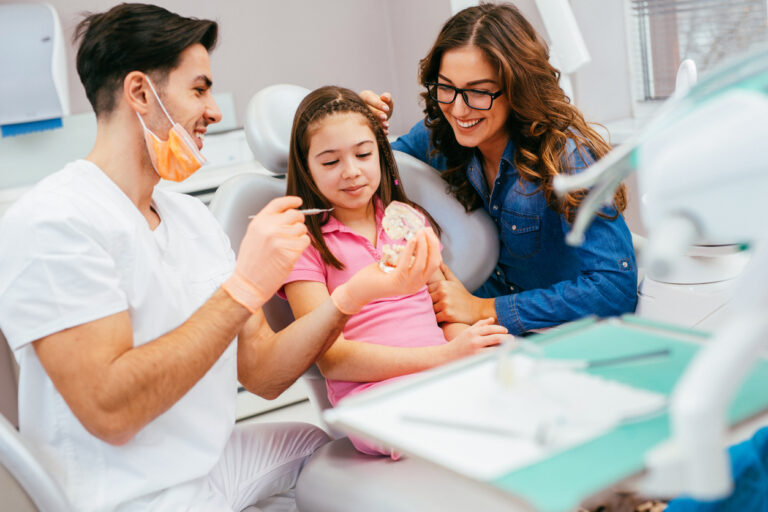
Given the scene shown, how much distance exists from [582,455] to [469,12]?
1.24 metres

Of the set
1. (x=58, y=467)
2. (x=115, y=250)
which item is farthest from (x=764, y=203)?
(x=58, y=467)

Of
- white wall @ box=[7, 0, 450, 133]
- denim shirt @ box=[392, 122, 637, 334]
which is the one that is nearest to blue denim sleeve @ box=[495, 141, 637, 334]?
denim shirt @ box=[392, 122, 637, 334]

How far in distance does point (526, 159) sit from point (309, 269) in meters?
0.51

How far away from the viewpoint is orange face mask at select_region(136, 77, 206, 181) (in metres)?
1.27

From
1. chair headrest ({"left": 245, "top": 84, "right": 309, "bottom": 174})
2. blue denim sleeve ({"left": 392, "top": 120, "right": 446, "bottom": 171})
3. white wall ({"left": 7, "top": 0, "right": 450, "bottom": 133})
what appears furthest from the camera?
white wall ({"left": 7, "top": 0, "right": 450, "bottom": 133})

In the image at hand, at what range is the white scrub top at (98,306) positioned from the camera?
107 cm

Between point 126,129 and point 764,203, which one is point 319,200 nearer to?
point 126,129

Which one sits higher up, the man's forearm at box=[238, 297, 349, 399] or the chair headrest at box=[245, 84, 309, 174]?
the chair headrest at box=[245, 84, 309, 174]

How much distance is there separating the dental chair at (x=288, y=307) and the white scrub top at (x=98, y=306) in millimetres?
199

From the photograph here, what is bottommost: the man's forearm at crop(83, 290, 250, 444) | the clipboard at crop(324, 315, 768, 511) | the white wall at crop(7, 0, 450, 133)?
the man's forearm at crop(83, 290, 250, 444)

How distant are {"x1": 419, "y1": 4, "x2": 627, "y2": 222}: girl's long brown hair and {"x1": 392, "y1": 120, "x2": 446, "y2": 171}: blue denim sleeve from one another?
0.74 ft

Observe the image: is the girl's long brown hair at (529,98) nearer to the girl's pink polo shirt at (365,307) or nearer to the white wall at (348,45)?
the girl's pink polo shirt at (365,307)

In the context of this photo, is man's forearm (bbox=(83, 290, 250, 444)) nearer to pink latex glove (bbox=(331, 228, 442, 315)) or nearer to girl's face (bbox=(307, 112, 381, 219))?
pink latex glove (bbox=(331, 228, 442, 315))

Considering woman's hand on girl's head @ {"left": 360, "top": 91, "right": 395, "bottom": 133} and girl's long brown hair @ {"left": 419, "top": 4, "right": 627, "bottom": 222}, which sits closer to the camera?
girl's long brown hair @ {"left": 419, "top": 4, "right": 627, "bottom": 222}
